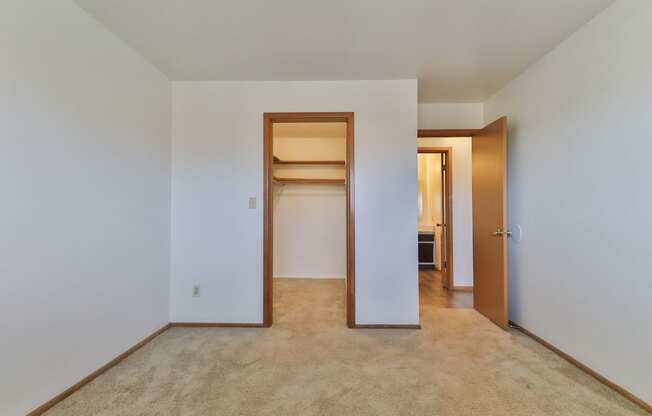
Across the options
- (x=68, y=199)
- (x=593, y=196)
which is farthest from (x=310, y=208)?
(x=593, y=196)

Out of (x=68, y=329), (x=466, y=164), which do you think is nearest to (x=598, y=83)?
(x=466, y=164)

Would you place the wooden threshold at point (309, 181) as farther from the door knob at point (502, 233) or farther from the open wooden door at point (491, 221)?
the door knob at point (502, 233)

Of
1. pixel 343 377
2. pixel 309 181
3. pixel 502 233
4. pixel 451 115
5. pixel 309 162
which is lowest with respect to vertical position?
pixel 343 377

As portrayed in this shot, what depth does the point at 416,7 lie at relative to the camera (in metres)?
1.81

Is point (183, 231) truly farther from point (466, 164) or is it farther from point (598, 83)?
point (466, 164)

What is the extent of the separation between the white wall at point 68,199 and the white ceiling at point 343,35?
36 centimetres

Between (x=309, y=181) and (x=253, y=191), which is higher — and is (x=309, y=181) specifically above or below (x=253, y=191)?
above

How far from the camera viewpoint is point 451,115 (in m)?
3.46

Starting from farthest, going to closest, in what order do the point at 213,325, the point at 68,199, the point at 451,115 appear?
the point at 451,115 < the point at 213,325 < the point at 68,199

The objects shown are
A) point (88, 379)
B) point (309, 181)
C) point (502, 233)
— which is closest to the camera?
point (88, 379)

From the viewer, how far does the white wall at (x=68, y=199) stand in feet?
4.88

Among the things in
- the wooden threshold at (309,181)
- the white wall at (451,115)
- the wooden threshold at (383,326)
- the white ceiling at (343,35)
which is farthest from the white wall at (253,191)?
the wooden threshold at (309,181)

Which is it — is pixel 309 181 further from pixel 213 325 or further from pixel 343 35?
pixel 343 35

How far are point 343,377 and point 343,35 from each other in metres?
2.36
